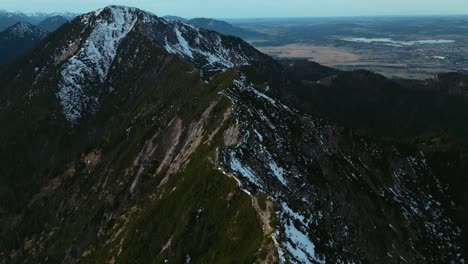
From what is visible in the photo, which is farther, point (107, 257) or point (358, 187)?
point (358, 187)

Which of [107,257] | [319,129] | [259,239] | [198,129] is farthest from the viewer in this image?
[319,129]

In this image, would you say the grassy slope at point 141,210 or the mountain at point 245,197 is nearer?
the mountain at point 245,197

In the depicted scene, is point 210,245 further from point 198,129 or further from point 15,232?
point 15,232

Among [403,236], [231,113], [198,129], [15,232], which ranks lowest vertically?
[15,232]

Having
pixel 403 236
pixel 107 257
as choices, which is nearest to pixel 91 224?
pixel 107 257

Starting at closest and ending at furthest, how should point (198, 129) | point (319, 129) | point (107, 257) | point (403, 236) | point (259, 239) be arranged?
point (259, 239)
point (107, 257)
point (403, 236)
point (198, 129)
point (319, 129)

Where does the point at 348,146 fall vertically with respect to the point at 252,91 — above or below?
below

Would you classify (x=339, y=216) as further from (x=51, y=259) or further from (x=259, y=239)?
(x=51, y=259)

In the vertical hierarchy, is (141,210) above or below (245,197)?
below

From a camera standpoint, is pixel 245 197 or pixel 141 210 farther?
pixel 141 210

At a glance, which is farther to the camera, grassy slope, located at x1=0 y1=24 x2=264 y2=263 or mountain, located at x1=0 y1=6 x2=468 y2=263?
grassy slope, located at x1=0 y1=24 x2=264 y2=263
